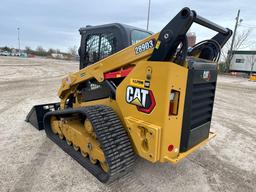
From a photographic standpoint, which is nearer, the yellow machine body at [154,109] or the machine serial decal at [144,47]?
the yellow machine body at [154,109]

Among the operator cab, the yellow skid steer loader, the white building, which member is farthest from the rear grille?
the white building

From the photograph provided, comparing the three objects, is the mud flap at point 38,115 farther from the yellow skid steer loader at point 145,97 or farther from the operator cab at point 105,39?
the operator cab at point 105,39

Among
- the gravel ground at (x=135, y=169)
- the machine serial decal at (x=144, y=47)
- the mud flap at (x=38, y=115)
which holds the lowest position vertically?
the gravel ground at (x=135, y=169)

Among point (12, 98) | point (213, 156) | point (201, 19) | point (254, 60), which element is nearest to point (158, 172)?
point (213, 156)

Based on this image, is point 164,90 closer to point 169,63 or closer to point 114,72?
point 169,63

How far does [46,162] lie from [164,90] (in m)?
2.33

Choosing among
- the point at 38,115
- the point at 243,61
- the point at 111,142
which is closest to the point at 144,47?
the point at 111,142

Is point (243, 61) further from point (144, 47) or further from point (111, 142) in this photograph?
point (111, 142)

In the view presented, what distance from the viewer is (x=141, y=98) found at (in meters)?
2.45

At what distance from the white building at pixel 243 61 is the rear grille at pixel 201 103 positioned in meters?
36.2

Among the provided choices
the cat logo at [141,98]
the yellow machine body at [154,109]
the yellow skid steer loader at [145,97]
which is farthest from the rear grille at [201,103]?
the cat logo at [141,98]

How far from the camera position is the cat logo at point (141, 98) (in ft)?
7.71

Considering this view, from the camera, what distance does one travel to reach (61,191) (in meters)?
2.60

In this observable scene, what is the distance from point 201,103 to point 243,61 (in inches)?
1484
